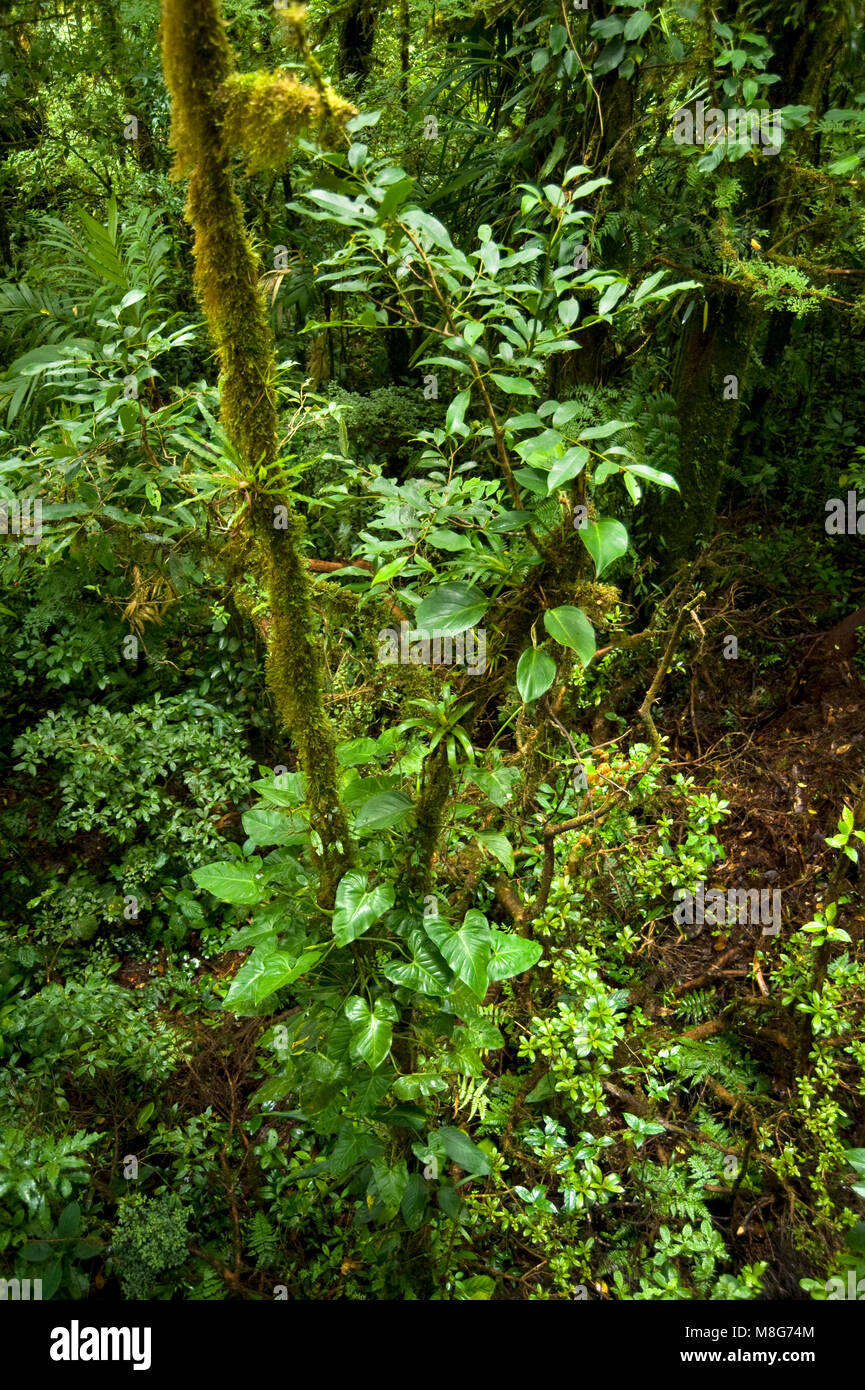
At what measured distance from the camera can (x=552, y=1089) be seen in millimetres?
2510

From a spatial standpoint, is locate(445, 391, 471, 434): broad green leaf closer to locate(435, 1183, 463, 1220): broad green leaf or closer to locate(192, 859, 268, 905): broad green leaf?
locate(192, 859, 268, 905): broad green leaf

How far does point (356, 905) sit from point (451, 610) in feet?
1.98

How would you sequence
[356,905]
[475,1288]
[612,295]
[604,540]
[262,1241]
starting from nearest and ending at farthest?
[604,540] → [612,295] → [356,905] → [475,1288] → [262,1241]

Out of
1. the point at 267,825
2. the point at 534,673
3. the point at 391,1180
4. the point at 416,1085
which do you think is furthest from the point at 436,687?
the point at 391,1180

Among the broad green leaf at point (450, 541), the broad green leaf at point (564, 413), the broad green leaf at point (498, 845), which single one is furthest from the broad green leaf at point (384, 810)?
the broad green leaf at point (564, 413)

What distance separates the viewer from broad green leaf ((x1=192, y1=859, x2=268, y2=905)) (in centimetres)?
181

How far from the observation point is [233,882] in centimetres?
185

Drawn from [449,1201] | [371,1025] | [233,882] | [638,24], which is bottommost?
[449,1201]

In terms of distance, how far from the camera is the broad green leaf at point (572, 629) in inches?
50.3

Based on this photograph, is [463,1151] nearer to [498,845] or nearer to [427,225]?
[498,845]

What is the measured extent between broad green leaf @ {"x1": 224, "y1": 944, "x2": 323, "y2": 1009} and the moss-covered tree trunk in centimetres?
19
